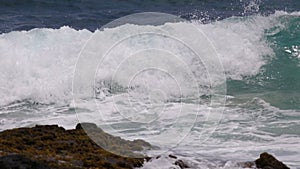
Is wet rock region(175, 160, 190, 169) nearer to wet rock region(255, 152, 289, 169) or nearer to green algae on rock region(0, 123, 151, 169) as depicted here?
green algae on rock region(0, 123, 151, 169)

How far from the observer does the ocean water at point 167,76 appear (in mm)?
10742

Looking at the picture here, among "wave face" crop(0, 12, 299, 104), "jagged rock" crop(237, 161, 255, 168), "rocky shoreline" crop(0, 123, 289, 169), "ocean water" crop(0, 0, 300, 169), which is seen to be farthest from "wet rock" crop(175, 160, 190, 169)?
"wave face" crop(0, 12, 299, 104)

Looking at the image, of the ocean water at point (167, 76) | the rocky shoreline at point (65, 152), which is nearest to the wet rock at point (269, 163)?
the rocky shoreline at point (65, 152)

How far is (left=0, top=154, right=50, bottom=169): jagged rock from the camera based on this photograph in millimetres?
7070

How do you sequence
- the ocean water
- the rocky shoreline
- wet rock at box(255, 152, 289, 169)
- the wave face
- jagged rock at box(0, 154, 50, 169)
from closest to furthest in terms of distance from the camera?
jagged rock at box(0, 154, 50, 169) → the rocky shoreline → wet rock at box(255, 152, 289, 169) → the ocean water → the wave face

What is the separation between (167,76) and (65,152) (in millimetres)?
7469

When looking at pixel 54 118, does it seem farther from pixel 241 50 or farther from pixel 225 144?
pixel 241 50

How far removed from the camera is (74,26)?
2066cm

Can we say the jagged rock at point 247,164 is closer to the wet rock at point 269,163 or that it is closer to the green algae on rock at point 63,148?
the wet rock at point 269,163

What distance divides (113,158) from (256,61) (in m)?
10.5

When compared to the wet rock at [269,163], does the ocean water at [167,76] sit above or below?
above

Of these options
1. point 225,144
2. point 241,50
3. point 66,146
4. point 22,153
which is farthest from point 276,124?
point 241,50

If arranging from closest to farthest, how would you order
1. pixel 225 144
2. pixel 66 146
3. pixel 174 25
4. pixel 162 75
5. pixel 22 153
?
pixel 22 153 → pixel 66 146 → pixel 225 144 → pixel 162 75 → pixel 174 25

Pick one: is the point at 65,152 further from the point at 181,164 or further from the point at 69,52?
the point at 69,52
